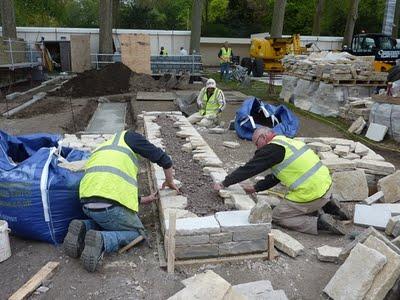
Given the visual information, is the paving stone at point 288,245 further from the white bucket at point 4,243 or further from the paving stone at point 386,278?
the white bucket at point 4,243

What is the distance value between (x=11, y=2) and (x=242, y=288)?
2127cm

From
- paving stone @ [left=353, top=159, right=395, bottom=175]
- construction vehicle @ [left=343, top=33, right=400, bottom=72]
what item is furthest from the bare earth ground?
construction vehicle @ [left=343, top=33, right=400, bottom=72]

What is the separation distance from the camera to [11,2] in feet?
66.1

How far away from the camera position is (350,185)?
5.32m

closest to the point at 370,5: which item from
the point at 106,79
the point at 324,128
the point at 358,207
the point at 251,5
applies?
the point at 251,5

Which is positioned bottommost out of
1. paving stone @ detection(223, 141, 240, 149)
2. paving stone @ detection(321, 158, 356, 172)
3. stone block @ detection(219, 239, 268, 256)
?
paving stone @ detection(223, 141, 240, 149)

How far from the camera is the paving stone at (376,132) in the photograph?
346 inches

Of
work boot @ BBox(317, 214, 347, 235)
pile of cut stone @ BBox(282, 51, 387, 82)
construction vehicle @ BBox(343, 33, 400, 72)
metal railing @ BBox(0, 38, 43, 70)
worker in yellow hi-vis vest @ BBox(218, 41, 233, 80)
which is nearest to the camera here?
work boot @ BBox(317, 214, 347, 235)

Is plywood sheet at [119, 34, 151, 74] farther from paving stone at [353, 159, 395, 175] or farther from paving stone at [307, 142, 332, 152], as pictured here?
paving stone at [353, 159, 395, 175]

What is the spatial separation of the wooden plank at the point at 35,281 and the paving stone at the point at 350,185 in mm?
3532

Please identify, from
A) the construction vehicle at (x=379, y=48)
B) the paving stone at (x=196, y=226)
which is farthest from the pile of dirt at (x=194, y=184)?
the construction vehicle at (x=379, y=48)

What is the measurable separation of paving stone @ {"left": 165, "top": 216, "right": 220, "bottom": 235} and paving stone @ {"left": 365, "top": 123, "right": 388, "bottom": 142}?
6346mm

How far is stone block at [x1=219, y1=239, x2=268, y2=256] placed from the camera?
3.68 m

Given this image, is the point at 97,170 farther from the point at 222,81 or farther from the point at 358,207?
the point at 222,81
